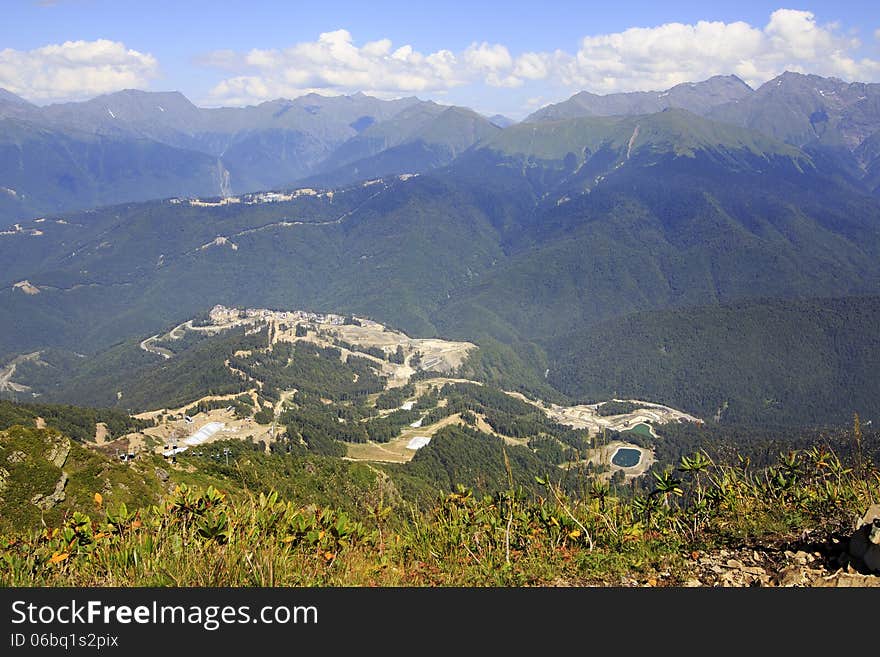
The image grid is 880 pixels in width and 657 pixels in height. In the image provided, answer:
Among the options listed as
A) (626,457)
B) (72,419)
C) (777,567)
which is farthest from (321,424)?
(777,567)

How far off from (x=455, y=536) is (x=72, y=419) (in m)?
89.7

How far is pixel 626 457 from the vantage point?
130 meters

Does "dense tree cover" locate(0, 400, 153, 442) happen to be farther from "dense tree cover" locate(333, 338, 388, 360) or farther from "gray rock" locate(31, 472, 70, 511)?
"dense tree cover" locate(333, 338, 388, 360)

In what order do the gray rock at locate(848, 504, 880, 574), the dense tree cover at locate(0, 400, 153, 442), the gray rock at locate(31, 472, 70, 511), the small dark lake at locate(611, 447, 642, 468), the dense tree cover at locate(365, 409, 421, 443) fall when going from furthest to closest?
the small dark lake at locate(611, 447, 642, 468), the dense tree cover at locate(365, 409, 421, 443), the dense tree cover at locate(0, 400, 153, 442), the gray rock at locate(31, 472, 70, 511), the gray rock at locate(848, 504, 880, 574)

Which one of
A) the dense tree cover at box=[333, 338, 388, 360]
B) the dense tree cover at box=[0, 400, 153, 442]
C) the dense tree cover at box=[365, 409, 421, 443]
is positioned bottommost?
the dense tree cover at box=[0, 400, 153, 442]

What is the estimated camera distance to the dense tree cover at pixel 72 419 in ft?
245

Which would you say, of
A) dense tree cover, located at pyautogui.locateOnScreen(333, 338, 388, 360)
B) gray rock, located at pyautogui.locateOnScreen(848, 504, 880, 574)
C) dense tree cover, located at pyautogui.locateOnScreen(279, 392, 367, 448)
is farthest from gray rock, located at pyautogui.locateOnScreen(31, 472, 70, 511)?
dense tree cover, located at pyautogui.locateOnScreen(333, 338, 388, 360)

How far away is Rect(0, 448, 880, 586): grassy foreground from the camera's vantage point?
7351 mm

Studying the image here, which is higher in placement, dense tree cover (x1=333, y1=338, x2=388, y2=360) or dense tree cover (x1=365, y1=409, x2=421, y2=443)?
dense tree cover (x1=333, y1=338, x2=388, y2=360)

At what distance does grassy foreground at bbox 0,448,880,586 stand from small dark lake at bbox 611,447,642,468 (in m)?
121

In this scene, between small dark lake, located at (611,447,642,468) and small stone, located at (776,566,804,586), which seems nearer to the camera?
small stone, located at (776,566,804,586)

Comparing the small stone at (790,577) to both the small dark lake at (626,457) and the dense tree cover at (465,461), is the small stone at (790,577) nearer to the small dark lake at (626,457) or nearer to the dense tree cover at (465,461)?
the dense tree cover at (465,461)

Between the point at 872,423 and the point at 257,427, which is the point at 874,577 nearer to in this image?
the point at 257,427

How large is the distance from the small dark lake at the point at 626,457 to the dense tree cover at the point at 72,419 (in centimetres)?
8862
